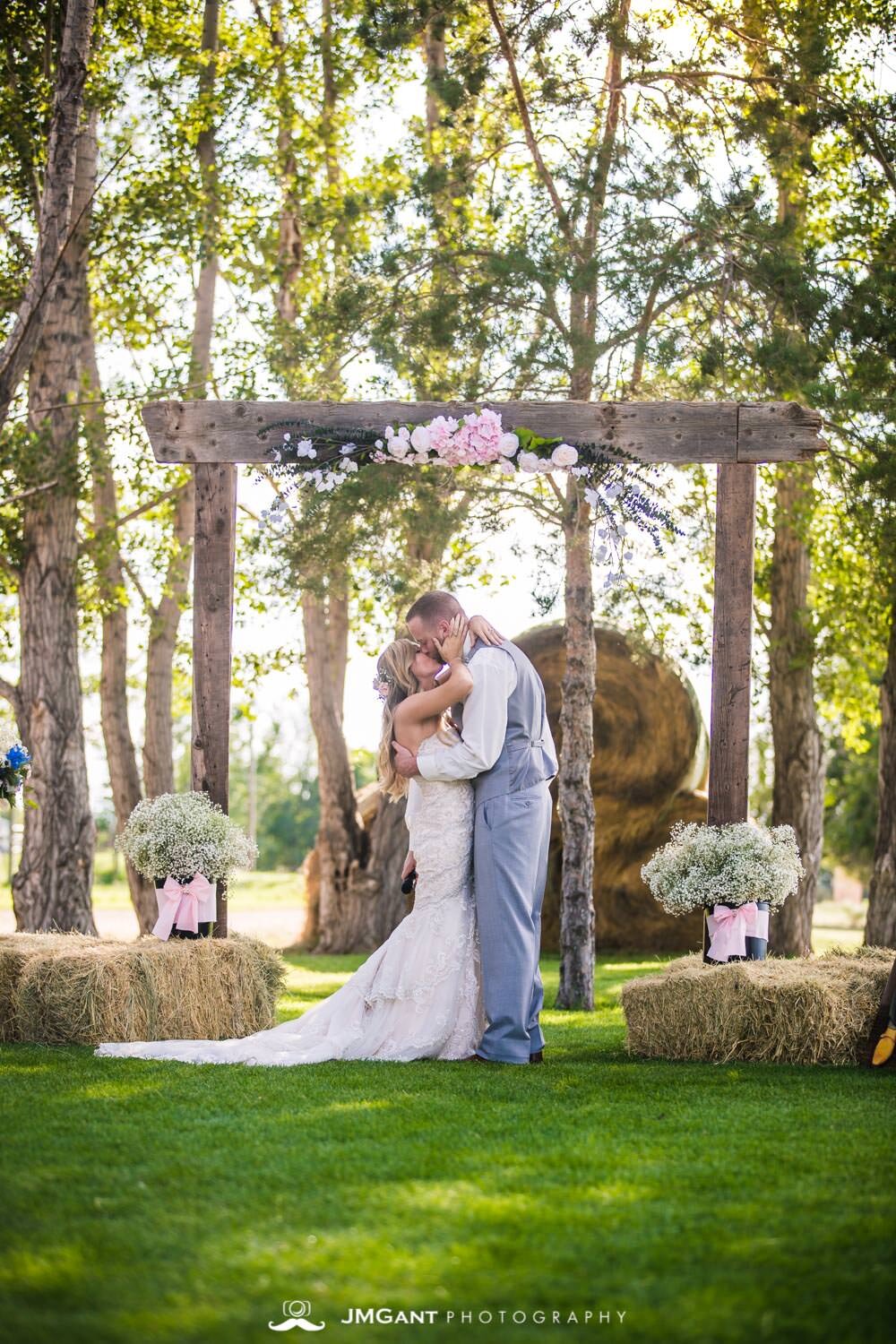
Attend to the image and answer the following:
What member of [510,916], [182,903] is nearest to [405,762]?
[510,916]

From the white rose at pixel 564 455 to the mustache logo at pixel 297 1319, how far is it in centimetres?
477

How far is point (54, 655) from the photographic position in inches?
391

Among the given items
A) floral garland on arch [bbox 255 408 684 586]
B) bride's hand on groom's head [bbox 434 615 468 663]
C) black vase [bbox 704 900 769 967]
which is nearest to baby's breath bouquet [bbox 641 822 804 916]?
black vase [bbox 704 900 769 967]

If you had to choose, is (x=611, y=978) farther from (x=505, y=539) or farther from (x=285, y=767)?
(x=285, y=767)

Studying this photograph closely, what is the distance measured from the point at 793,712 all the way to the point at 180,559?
17.7 ft

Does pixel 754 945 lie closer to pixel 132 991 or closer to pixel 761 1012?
pixel 761 1012

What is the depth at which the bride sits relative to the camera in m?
5.95

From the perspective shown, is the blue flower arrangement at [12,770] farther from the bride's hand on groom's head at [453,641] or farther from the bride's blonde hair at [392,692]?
the bride's hand on groom's head at [453,641]

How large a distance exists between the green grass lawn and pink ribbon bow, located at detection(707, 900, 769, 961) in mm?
799

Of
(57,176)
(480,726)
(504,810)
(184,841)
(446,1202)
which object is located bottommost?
(446,1202)

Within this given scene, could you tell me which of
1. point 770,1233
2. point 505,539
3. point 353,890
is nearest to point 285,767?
point 353,890

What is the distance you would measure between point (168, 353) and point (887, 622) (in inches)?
267

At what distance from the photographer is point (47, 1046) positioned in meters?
6.14

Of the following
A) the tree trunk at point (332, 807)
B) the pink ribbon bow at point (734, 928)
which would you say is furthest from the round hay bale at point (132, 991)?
the tree trunk at point (332, 807)
